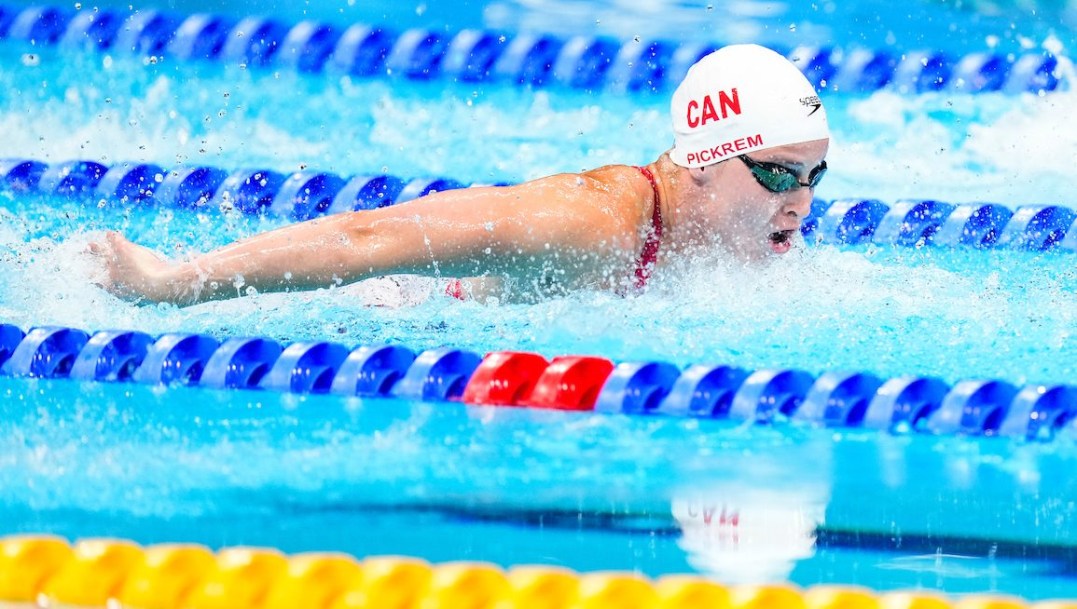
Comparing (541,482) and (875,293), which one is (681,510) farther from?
(875,293)

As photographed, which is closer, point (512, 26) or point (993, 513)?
point (993, 513)

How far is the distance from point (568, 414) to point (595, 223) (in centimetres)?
44

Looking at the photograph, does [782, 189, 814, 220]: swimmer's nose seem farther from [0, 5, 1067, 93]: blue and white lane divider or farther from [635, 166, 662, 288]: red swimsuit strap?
[0, 5, 1067, 93]: blue and white lane divider

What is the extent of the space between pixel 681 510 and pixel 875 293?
5.13 ft

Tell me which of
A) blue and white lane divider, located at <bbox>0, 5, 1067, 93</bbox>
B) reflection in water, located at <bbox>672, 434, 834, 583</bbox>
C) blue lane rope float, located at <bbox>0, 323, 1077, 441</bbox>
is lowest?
reflection in water, located at <bbox>672, 434, 834, 583</bbox>

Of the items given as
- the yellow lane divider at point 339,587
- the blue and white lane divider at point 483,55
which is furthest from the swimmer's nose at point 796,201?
the blue and white lane divider at point 483,55

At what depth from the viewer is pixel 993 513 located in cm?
270

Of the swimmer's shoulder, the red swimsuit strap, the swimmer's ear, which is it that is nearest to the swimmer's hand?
the swimmer's shoulder

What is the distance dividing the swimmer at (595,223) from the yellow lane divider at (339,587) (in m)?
1.18

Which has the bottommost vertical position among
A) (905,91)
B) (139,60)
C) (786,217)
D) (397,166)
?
(786,217)

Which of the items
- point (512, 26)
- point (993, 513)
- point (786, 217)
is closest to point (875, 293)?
point (786, 217)

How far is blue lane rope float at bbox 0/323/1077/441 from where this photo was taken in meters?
3.13

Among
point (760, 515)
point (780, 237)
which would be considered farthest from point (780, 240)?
point (760, 515)

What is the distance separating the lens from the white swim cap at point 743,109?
3631 mm
